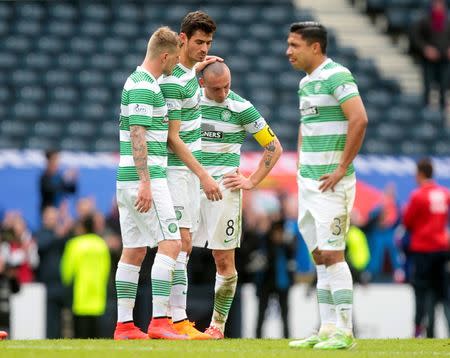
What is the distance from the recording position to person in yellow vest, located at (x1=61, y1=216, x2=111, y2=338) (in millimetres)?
14773

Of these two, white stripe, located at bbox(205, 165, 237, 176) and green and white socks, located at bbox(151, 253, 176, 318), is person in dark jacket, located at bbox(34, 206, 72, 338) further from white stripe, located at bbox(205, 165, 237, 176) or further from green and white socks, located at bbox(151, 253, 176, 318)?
green and white socks, located at bbox(151, 253, 176, 318)

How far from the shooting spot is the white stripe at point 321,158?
28.3ft

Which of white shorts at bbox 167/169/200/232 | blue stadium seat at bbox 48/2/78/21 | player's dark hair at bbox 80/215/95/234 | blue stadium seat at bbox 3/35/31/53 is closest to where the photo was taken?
white shorts at bbox 167/169/200/232

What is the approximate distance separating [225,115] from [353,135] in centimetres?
149

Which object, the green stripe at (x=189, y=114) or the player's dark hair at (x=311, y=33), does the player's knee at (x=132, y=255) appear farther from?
the player's dark hair at (x=311, y=33)

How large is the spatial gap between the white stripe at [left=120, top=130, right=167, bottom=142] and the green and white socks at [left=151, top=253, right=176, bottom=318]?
30.7 inches

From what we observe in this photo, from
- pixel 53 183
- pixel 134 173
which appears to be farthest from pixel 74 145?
pixel 134 173

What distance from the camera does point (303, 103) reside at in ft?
28.7

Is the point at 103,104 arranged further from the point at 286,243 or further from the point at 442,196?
the point at 442,196

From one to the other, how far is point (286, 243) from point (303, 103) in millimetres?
7479

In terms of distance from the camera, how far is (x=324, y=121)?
8.66m

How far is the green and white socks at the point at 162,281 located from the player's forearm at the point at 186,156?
0.62m

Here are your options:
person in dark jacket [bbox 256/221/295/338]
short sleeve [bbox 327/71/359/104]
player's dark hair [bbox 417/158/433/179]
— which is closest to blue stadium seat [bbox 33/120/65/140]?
person in dark jacket [bbox 256/221/295/338]

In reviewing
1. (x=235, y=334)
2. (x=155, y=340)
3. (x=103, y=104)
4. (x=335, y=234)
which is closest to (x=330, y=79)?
(x=335, y=234)
